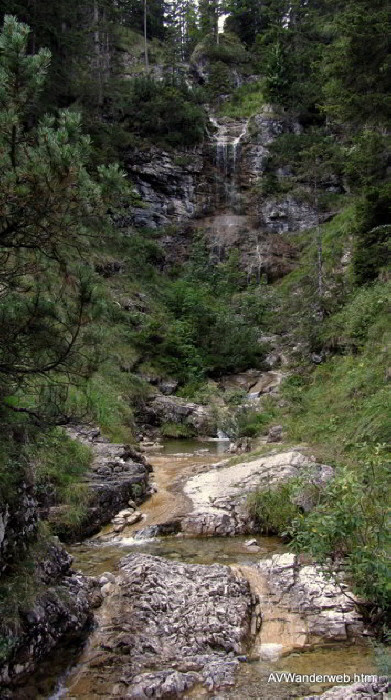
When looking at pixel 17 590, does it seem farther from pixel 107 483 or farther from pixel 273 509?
pixel 107 483

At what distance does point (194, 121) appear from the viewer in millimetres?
31281

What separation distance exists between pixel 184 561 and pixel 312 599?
1916 millimetres

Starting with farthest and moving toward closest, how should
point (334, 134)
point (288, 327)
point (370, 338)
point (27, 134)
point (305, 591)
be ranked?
point (334, 134)
point (288, 327)
point (370, 338)
point (305, 591)
point (27, 134)

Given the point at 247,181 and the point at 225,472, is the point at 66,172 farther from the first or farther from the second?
the point at 247,181

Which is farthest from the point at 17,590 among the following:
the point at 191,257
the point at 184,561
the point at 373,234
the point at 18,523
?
the point at 191,257

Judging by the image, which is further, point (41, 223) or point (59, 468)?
point (59, 468)

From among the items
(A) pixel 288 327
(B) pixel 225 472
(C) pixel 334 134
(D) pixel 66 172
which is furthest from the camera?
(C) pixel 334 134

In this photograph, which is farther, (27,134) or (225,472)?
(225,472)

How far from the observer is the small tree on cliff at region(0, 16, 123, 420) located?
3.69 meters

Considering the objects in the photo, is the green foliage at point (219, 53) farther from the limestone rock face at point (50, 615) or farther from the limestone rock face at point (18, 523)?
the limestone rock face at point (50, 615)

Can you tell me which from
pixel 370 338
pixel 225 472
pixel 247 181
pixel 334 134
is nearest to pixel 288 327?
pixel 370 338

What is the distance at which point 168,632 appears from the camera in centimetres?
490

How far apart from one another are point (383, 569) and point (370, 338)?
30.3ft

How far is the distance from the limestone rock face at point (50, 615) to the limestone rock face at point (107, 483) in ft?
7.05
